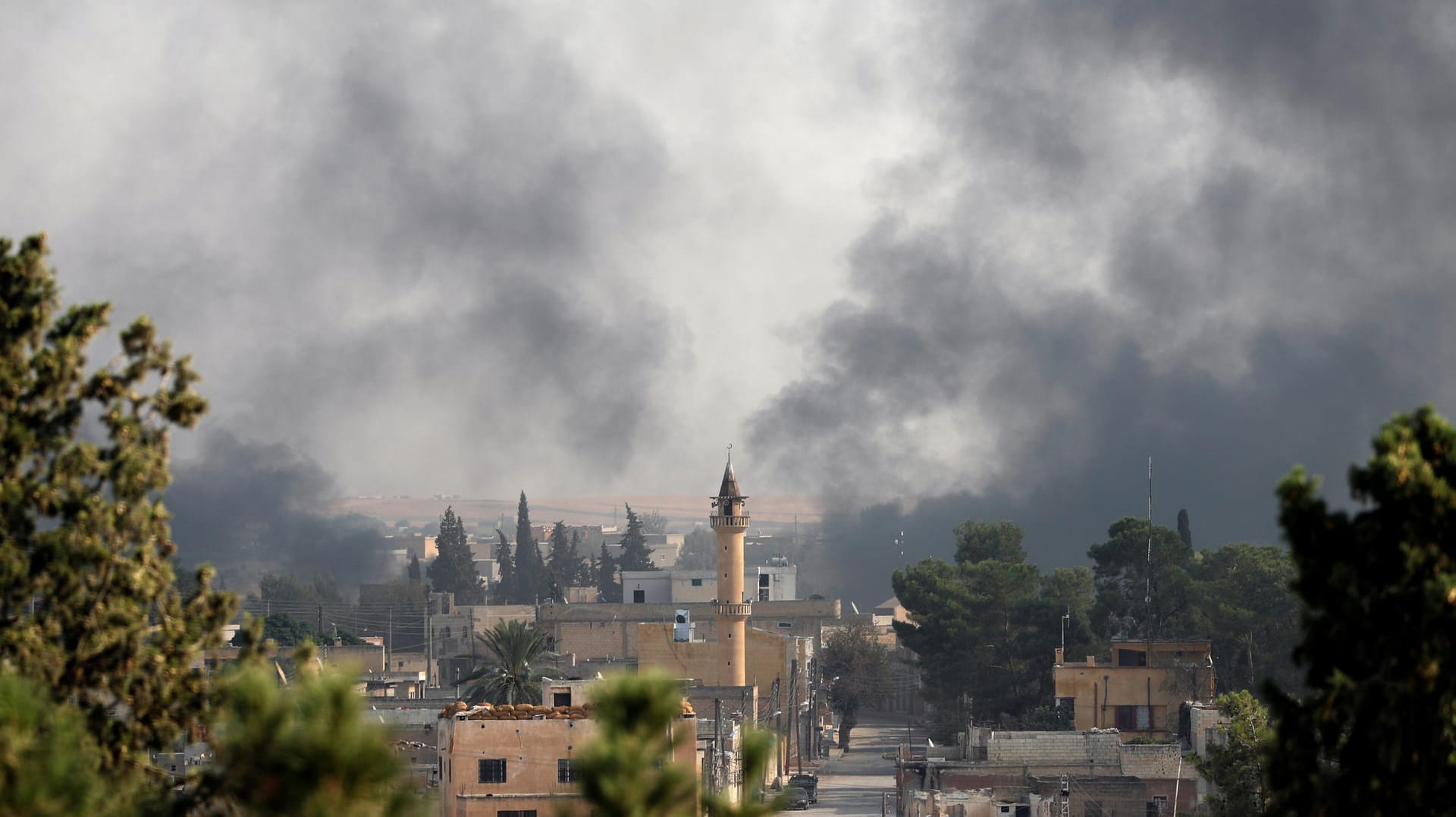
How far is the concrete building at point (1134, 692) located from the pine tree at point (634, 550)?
298 ft

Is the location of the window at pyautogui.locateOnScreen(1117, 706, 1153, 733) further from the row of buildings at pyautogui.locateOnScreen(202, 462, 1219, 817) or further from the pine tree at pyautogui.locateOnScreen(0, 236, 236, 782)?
the pine tree at pyautogui.locateOnScreen(0, 236, 236, 782)

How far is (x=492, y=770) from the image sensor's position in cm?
4850

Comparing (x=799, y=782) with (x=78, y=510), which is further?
(x=799, y=782)

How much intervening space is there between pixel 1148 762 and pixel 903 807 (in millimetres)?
7943

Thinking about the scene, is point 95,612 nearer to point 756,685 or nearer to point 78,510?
point 78,510

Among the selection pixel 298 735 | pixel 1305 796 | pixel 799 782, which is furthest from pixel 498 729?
pixel 298 735

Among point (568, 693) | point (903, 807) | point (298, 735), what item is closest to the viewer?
point (298, 735)

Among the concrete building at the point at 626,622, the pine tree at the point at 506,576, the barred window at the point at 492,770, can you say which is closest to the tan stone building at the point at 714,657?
the concrete building at the point at 626,622

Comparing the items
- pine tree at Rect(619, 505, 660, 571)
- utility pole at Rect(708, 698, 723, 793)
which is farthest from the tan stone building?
pine tree at Rect(619, 505, 660, 571)

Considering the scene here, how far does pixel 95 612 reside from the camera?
1816cm

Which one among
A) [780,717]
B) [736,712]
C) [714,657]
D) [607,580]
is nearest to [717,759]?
[736,712]

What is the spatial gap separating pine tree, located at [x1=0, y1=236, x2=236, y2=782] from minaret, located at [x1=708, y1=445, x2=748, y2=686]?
68287 mm

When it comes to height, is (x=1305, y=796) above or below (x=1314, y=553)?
below

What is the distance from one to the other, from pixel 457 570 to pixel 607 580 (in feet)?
48.6
